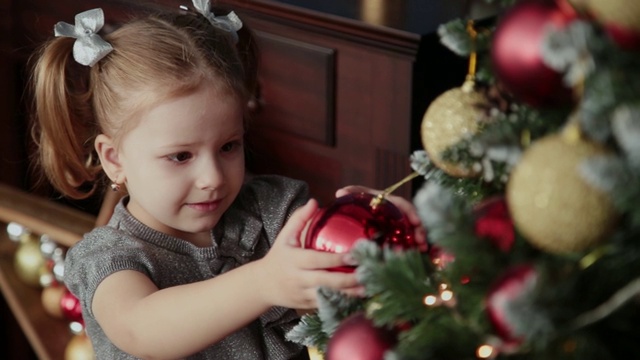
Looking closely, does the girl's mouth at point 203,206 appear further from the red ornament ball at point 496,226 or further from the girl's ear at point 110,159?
the red ornament ball at point 496,226

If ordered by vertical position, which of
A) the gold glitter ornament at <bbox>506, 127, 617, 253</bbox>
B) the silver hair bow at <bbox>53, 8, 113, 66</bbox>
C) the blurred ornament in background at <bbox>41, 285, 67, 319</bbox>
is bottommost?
the blurred ornament in background at <bbox>41, 285, 67, 319</bbox>

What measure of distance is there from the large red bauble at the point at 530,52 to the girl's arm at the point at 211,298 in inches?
9.0

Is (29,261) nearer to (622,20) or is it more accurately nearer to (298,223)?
(298,223)

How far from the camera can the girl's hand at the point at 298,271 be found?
29.8 inches

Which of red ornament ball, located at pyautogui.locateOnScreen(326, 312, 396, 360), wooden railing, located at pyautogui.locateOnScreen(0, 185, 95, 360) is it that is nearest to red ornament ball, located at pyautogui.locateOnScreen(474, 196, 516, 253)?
red ornament ball, located at pyautogui.locateOnScreen(326, 312, 396, 360)

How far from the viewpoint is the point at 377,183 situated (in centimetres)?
151

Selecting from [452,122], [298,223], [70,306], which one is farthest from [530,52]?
[70,306]

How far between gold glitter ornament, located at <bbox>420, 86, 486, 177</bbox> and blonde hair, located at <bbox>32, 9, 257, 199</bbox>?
15.7 inches

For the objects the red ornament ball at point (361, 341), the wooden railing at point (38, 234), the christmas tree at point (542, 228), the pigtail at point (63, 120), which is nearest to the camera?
the christmas tree at point (542, 228)

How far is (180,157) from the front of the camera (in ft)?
3.58

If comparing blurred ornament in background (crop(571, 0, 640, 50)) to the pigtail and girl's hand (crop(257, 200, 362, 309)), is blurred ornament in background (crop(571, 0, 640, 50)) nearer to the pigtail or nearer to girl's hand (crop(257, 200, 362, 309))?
girl's hand (crop(257, 200, 362, 309))

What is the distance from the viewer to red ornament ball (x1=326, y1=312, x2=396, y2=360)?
2.18 ft

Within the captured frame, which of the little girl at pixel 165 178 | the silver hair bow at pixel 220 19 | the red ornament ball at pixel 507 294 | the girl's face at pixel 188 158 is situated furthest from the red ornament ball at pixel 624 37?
the silver hair bow at pixel 220 19

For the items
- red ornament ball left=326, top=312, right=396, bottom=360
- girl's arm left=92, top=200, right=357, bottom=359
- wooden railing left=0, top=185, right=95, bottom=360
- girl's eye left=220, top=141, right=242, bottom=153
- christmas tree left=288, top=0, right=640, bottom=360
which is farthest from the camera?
wooden railing left=0, top=185, right=95, bottom=360
